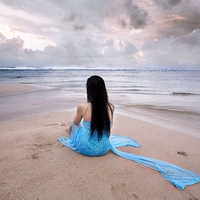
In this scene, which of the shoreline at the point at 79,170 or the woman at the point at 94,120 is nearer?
the shoreline at the point at 79,170

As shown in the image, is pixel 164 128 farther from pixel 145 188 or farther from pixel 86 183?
pixel 86 183

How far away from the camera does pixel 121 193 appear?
8.43 feet

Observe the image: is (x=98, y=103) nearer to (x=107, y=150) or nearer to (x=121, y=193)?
(x=107, y=150)

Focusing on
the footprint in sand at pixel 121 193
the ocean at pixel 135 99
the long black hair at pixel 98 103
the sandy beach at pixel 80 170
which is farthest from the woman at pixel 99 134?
the ocean at pixel 135 99

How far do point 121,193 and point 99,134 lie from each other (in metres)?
1.09

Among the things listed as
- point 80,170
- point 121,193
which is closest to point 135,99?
point 80,170

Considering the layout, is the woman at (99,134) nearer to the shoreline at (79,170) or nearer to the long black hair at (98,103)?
the long black hair at (98,103)

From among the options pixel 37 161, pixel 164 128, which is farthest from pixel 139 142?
pixel 37 161

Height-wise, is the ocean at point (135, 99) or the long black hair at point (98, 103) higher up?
the long black hair at point (98, 103)

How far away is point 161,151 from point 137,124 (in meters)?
2.13

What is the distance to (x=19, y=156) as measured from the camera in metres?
3.46

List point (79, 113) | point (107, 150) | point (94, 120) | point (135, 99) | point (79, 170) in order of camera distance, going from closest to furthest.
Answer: point (79, 170)
point (94, 120)
point (79, 113)
point (107, 150)
point (135, 99)

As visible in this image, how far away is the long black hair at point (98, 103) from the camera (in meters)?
3.09

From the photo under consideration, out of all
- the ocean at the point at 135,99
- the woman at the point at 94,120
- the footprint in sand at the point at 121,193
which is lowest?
the ocean at the point at 135,99
